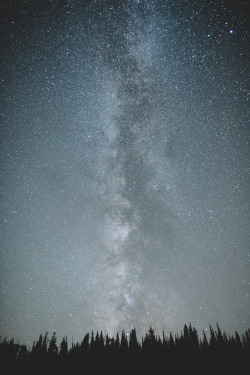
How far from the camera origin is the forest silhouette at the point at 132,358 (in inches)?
1556

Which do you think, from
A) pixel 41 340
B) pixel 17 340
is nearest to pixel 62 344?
pixel 41 340

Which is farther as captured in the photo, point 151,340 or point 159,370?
point 151,340

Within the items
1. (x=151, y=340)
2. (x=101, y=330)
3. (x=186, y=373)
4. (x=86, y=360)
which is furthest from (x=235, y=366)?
(x=101, y=330)

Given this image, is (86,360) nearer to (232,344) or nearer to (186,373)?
(186,373)

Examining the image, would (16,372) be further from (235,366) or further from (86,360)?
(235,366)

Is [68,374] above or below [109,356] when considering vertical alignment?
below

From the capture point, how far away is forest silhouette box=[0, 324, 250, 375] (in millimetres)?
Result: 39531

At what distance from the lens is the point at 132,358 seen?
1796 inches

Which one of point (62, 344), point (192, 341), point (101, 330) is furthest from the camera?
point (101, 330)

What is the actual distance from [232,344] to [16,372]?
46.1 m

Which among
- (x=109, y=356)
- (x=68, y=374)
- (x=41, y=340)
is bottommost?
(x=68, y=374)

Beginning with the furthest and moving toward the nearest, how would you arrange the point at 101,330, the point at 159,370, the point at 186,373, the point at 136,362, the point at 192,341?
the point at 101,330 → the point at 192,341 → the point at 136,362 → the point at 159,370 → the point at 186,373

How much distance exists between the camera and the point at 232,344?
153 feet

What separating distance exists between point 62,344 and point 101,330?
439 inches
